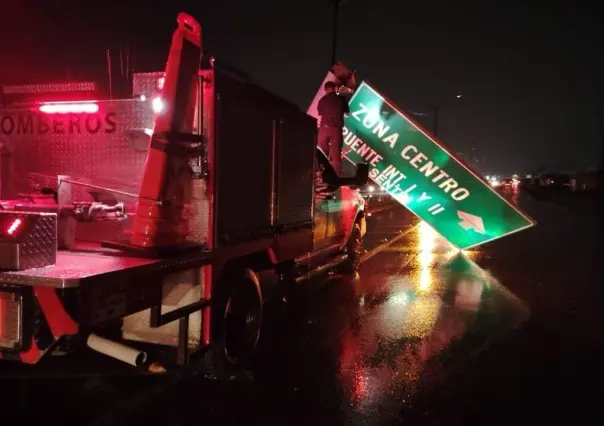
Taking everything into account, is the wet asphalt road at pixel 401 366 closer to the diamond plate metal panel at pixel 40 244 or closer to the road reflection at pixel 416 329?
the road reflection at pixel 416 329

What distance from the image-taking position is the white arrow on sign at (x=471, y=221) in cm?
1334

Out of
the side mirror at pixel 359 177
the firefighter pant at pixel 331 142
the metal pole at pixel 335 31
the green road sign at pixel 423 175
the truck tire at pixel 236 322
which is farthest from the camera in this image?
the metal pole at pixel 335 31

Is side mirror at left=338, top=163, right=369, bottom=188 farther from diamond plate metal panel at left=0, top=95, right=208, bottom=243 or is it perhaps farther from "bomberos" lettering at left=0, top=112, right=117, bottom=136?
"bomberos" lettering at left=0, top=112, right=117, bottom=136

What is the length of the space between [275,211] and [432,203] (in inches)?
321

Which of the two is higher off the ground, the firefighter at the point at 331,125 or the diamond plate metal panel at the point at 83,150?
the firefighter at the point at 331,125

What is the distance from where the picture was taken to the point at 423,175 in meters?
13.2

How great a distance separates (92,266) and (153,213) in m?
0.76

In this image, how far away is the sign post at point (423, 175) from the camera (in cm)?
1285

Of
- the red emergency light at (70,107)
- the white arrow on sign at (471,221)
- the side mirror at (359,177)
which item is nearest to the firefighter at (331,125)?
the side mirror at (359,177)

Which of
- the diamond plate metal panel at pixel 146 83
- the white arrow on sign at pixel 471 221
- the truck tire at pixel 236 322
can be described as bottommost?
the truck tire at pixel 236 322

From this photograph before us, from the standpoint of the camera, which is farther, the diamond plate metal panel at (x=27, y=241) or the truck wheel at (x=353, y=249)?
the truck wheel at (x=353, y=249)

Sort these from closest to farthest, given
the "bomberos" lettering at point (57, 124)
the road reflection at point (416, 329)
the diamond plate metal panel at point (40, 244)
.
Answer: the diamond plate metal panel at point (40, 244), the road reflection at point (416, 329), the "bomberos" lettering at point (57, 124)

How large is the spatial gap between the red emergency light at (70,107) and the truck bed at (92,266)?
4.66 feet

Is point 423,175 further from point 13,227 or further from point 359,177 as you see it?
point 13,227
